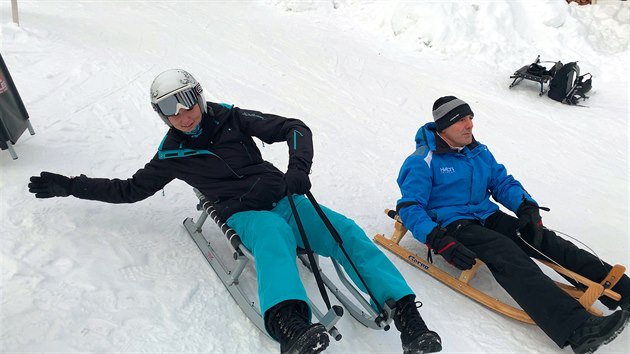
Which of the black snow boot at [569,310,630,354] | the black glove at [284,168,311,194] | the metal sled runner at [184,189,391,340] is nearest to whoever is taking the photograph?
the black snow boot at [569,310,630,354]

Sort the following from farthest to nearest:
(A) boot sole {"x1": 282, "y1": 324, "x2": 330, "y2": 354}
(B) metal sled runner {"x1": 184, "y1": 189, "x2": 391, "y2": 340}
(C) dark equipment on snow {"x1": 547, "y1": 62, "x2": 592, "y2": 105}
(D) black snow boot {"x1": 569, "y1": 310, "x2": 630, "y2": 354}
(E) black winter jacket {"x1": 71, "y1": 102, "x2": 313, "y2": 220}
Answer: (C) dark equipment on snow {"x1": 547, "y1": 62, "x2": 592, "y2": 105} → (E) black winter jacket {"x1": 71, "y1": 102, "x2": 313, "y2": 220} → (B) metal sled runner {"x1": 184, "y1": 189, "x2": 391, "y2": 340} → (D) black snow boot {"x1": 569, "y1": 310, "x2": 630, "y2": 354} → (A) boot sole {"x1": 282, "y1": 324, "x2": 330, "y2": 354}

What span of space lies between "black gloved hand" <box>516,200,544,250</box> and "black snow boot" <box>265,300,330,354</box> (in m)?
1.74

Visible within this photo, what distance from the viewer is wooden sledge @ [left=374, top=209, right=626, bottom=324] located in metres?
2.86

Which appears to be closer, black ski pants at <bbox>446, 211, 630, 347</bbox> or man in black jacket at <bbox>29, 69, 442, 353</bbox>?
man in black jacket at <bbox>29, 69, 442, 353</bbox>

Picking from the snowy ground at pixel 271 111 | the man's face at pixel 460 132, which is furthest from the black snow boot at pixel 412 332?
the man's face at pixel 460 132

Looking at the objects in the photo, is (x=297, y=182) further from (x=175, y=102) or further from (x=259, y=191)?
(x=175, y=102)

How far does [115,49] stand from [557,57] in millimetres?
8707

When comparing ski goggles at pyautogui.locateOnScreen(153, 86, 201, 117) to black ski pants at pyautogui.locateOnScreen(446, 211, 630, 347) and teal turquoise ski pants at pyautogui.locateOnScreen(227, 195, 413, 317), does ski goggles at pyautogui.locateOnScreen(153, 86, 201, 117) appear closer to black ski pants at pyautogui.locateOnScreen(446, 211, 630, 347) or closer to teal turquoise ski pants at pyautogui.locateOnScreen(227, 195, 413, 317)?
teal turquoise ski pants at pyautogui.locateOnScreen(227, 195, 413, 317)

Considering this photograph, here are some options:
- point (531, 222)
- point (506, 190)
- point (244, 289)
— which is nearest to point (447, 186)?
point (506, 190)

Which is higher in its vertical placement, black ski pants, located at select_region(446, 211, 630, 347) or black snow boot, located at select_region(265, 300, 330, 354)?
black ski pants, located at select_region(446, 211, 630, 347)

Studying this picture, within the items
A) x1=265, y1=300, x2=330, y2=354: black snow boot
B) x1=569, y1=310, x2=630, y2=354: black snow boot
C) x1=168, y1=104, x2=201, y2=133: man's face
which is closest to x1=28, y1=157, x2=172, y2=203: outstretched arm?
x1=168, y1=104, x2=201, y2=133: man's face

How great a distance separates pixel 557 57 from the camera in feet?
33.4

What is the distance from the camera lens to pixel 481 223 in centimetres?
341

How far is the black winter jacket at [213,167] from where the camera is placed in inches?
121
